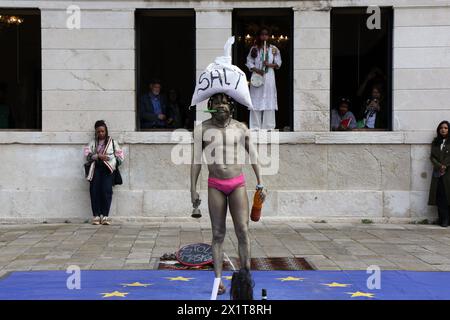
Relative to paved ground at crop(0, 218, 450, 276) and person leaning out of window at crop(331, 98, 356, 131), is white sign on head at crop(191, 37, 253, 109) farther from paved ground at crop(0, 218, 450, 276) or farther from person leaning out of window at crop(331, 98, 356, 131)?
person leaning out of window at crop(331, 98, 356, 131)

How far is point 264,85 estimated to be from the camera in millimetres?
13789

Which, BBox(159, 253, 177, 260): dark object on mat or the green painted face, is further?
the green painted face

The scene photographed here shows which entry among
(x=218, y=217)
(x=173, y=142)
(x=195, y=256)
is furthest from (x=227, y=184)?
(x=173, y=142)

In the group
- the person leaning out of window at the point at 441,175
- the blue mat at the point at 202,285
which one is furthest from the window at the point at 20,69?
the person leaning out of window at the point at 441,175

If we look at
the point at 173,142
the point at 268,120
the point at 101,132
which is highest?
the point at 268,120

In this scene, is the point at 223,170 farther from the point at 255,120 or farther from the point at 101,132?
the point at 255,120

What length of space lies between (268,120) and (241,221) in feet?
22.2

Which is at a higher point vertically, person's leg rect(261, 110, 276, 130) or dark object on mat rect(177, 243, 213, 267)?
person's leg rect(261, 110, 276, 130)

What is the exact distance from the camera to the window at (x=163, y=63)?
13758mm

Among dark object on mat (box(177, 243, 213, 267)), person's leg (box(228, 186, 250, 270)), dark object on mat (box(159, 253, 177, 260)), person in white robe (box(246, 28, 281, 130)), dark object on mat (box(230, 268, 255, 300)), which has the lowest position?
dark object on mat (box(159, 253, 177, 260))

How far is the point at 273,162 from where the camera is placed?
13.4 m

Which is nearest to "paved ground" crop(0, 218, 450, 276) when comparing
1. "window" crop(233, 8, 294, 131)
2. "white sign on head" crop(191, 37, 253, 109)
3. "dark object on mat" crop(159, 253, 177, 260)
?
"dark object on mat" crop(159, 253, 177, 260)

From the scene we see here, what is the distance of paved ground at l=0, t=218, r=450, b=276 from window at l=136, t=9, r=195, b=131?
2242mm

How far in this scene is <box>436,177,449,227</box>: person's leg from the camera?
12938 millimetres
